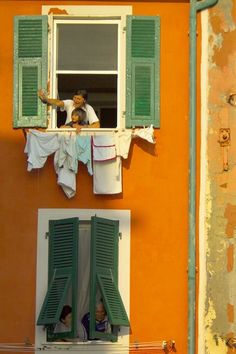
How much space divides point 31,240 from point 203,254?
7.00 feet

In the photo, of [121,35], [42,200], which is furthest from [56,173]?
[121,35]

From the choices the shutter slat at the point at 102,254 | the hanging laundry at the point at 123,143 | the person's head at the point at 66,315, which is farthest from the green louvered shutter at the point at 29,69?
the person's head at the point at 66,315

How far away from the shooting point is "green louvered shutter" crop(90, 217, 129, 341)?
701 inches

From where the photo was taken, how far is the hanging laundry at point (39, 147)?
18.3 metres

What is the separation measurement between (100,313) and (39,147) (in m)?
2.21

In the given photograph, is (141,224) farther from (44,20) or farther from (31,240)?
(44,20)

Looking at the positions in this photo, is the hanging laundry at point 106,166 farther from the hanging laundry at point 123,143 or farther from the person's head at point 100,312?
the person's head at point 100,312

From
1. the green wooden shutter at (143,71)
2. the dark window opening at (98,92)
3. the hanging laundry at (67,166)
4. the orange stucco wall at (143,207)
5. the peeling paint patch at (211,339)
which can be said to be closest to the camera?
the peeling paint patch at (211,339)

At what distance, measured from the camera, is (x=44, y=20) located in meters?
18.8

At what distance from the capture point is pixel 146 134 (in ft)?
60.1

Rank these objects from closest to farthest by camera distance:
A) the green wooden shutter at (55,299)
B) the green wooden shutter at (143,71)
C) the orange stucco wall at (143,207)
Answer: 1. the green wooden shutter at (55,299)
2. the orange stucco wall at (143,207)
3. the green wooden shutter at (143,71)

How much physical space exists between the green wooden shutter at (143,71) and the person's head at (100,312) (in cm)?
230

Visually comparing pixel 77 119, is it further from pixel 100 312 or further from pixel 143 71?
pixel 100 312

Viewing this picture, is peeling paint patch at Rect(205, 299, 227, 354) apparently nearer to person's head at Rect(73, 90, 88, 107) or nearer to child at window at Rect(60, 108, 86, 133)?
child at window at Rect(60, 108, 86, 133)
